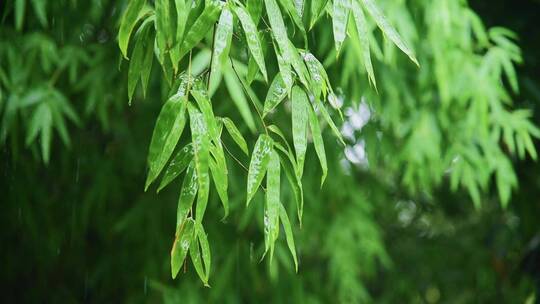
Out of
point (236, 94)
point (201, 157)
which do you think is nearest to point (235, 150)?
point (236, 94)

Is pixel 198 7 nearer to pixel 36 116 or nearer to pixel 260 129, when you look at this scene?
pixel 36 116

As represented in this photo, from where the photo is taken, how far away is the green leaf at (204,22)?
1006mm

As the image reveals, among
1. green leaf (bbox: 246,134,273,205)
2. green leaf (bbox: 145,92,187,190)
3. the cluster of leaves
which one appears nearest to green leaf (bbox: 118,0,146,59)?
the cluster of leaves

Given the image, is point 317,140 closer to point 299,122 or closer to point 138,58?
point 299,122

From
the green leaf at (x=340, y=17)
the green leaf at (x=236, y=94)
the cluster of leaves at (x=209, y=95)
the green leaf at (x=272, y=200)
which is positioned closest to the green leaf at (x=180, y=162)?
the cluster of leaves at (x=209, y=95)

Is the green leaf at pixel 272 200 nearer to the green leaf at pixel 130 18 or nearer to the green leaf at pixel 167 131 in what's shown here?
the green leaf at pixel 167 131

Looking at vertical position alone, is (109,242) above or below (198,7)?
below

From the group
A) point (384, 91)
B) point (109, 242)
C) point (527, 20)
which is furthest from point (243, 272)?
point (527, 20)

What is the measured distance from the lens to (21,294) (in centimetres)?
263

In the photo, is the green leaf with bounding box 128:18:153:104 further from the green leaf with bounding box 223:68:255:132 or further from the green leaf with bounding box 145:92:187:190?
the green leaf with bounding box 223:68:255:132

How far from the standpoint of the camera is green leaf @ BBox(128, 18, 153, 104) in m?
1.09

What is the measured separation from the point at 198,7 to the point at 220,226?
145 centimetres

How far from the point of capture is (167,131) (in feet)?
3.28

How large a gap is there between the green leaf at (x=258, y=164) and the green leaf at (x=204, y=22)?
16 cm
